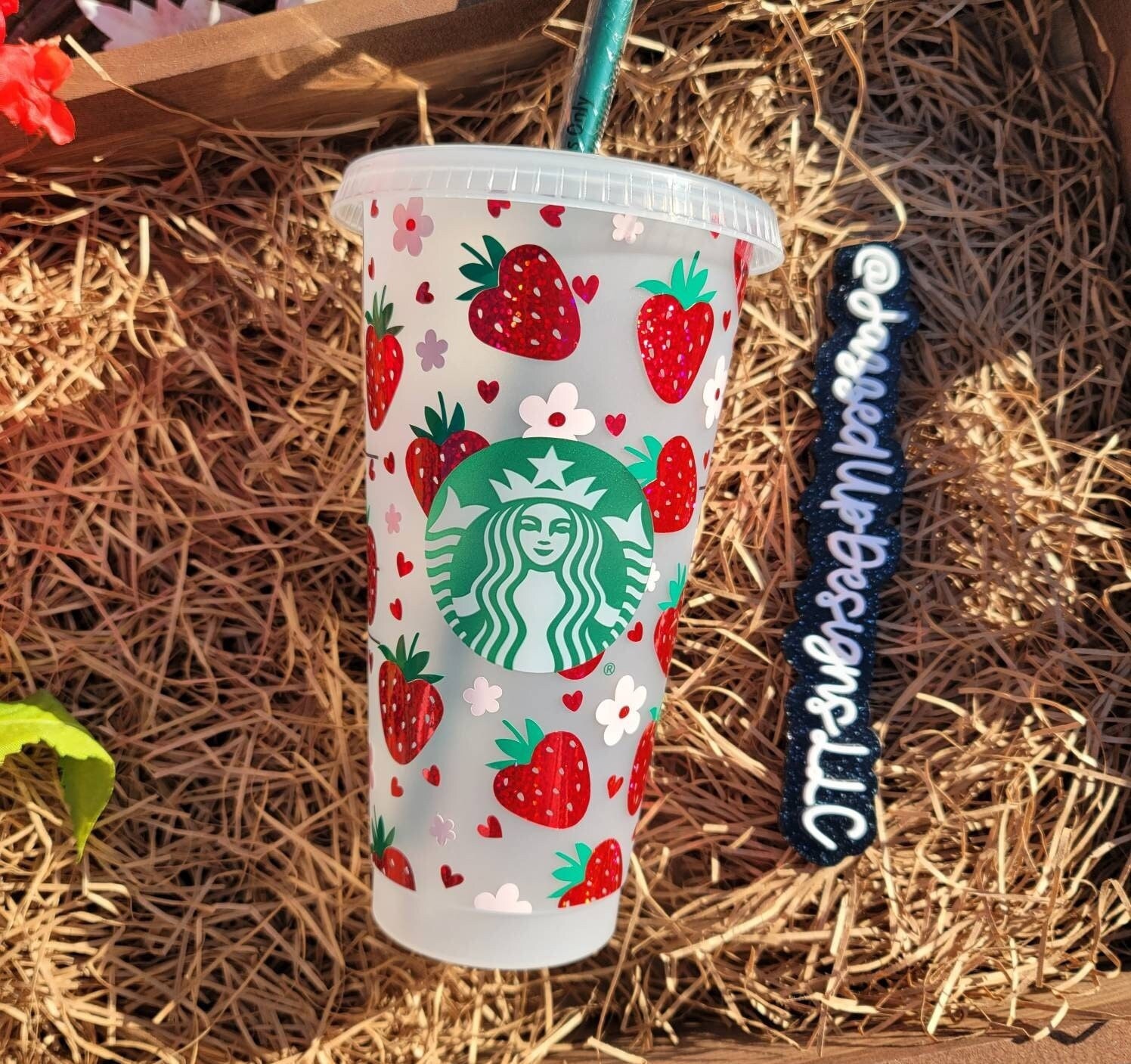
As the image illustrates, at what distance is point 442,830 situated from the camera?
0.72 m

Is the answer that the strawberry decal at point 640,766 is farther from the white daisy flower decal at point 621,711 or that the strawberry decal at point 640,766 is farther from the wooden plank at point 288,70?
the wooden plank at point 288,70

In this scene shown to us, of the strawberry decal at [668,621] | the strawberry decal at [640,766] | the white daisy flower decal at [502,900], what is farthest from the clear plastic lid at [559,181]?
the white daisy flower decal at [502,900]

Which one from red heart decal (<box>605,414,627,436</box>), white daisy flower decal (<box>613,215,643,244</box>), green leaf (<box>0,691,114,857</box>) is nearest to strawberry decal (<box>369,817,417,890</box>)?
green leaf (<box>0,691,114,857</box>)

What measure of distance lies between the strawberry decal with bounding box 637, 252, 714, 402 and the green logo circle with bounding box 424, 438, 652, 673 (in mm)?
68

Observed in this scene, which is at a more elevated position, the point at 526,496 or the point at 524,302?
the point at 524,302

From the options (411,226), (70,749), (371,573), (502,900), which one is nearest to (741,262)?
(411,226)

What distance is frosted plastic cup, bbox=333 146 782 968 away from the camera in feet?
2.11

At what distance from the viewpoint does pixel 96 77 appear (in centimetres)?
81

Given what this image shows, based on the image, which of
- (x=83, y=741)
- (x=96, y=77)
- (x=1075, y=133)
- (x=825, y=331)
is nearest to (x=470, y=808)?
(x=83, y=741)

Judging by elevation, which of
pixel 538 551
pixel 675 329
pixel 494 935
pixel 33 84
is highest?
pixel 33 84

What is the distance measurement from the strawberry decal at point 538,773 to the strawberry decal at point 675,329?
0.24 meters

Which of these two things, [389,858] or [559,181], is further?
[389,858]

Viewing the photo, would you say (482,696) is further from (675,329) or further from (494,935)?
(675,329)

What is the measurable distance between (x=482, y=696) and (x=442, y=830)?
11 cm
